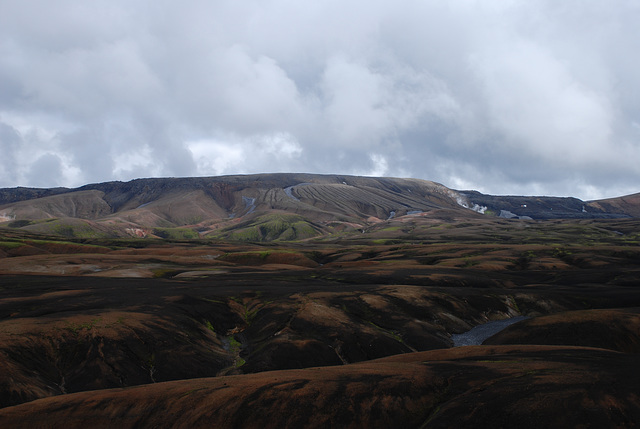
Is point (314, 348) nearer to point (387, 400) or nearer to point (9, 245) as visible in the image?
point (387, 400)

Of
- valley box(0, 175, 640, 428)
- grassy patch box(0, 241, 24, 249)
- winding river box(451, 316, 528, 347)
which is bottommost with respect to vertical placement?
winding river box(451, 316, 528, 347)

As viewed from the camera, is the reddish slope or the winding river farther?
the winding river

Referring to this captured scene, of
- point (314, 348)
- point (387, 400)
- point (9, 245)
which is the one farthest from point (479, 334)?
point (9, 245)

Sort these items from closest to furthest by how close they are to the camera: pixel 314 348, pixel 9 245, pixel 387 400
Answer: pixel 387 400, pixel 314 348, pixel 9 245

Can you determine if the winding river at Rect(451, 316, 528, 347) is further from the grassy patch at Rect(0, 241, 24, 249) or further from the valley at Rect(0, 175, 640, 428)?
the grassy patch at Rect(0, 241, 24, 249)

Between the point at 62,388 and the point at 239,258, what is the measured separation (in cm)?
10721

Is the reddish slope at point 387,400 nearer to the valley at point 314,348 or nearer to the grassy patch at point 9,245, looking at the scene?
the valley at point 314,348

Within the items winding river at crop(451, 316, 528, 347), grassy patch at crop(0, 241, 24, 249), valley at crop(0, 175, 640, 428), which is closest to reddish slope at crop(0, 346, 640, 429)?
valley at crop(0, 175, 640, 428)

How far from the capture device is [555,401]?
59.6ft

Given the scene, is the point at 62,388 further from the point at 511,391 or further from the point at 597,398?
the point at 597,398

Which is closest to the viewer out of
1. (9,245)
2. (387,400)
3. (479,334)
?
(387,400)

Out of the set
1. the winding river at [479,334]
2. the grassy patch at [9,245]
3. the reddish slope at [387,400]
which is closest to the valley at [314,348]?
the reddish slope at [387,400]

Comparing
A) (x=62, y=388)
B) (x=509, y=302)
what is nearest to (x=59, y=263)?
(x=62, y=388)

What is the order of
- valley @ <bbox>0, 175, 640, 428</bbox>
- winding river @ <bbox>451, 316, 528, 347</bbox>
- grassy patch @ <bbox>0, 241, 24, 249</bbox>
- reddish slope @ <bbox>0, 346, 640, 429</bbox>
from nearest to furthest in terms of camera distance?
1. reddish slope @ <bbox>0, 346, 640, 429</bbox>
2. valley @ <bbox>0, 175, 640, 428</bbox>
3. winding river @ <bbox>451, 316, 528, 347</bbox>
4. grassy patch @ <bbox>0, 241, 24, 249</bbox>
